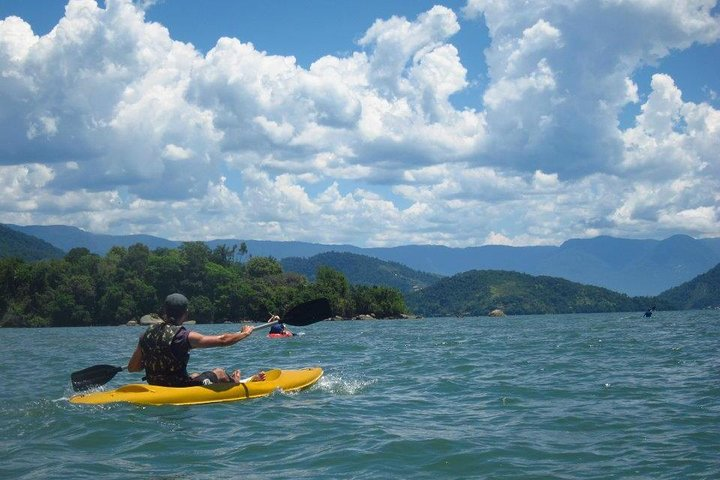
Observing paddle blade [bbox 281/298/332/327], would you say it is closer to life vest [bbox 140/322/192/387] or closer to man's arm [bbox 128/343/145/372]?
life vest [bbox 140/322/192/387]

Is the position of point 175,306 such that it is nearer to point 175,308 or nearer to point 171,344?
point 175,308

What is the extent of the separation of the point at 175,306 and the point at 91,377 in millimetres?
3453

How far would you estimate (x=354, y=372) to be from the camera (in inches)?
692

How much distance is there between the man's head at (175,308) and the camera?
429 inches

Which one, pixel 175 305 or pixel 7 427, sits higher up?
pixel 175 305

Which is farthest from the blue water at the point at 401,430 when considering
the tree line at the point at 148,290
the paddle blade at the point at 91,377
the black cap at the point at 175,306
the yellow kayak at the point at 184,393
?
the tree line at the point at 148,290

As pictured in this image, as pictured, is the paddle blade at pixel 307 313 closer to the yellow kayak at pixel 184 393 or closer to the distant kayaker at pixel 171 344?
the yellow kayak at pixel 184 393

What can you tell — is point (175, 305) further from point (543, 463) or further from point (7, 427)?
A: point (543, 463)

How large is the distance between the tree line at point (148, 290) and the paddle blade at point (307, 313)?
276 feet

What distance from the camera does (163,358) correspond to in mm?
11344

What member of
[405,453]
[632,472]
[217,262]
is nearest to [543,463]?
[632,472]

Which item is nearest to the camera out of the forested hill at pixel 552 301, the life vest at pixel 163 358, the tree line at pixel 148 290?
the life vest at pixel 163 358

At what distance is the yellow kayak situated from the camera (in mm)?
11320

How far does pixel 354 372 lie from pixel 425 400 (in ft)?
16.8
